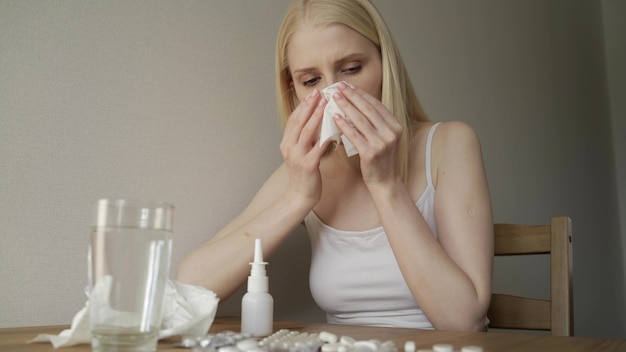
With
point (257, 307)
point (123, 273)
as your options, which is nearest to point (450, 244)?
point (257, 307)

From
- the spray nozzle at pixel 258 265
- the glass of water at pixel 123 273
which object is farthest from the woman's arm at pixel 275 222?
the glass of water at pixel 123 273

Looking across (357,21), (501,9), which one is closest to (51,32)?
(357,21)

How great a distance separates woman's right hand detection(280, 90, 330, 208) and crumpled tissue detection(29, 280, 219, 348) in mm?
340

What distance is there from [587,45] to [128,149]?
3.03 meters

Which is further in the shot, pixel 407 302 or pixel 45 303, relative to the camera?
pixel 407 302

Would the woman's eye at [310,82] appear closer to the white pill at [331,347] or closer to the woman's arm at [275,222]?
the woman's arm at [275,222]

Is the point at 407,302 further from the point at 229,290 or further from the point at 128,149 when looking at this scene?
the point at 128,149

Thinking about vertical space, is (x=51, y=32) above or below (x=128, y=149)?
above

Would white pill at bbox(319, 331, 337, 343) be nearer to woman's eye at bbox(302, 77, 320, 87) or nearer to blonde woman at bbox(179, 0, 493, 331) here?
blonde woman at bbox(179, 0, 493, 331)

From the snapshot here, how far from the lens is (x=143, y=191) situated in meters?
0.93

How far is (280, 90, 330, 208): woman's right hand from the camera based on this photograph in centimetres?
90

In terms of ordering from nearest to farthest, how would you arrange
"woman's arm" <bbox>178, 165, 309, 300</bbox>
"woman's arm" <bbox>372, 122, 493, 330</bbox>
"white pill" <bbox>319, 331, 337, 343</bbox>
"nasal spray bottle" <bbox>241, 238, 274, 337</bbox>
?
1. "white pill" <bbox>319, 331, 337, 343</bbox>
2. "nasal spray bottle" <bbox>241, 238, 274, 337</bbox>
3. "woman's arm" <bbox>372, 122, 493, 330</bbox>
4. "woman's arm" <bbox>178, 165, 309, 300</bbox>

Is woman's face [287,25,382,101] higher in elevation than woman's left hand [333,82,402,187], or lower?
higher

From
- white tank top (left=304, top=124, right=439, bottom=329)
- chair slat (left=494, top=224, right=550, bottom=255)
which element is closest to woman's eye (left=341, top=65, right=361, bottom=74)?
white tank top (left=304, top=124, right=439, bottom=329)
